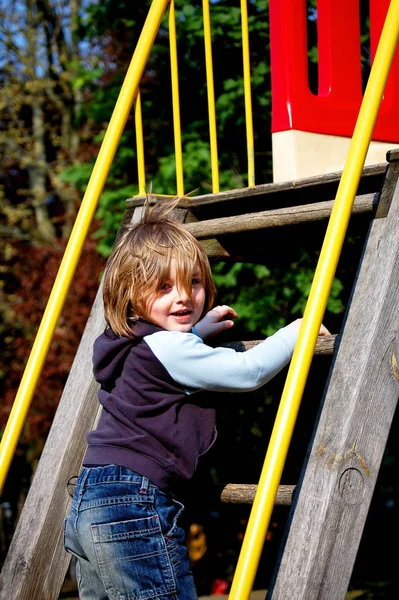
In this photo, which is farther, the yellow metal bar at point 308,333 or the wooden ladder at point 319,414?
the wooden ladder at point 319,414

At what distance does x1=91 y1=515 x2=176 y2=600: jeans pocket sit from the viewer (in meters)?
1.95

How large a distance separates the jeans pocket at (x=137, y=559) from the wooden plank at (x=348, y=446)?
250 mm

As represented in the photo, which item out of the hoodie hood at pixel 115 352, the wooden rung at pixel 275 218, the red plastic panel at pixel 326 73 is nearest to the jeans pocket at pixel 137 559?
the hoodie hood at pixel 115 352

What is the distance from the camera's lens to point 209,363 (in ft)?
6.74

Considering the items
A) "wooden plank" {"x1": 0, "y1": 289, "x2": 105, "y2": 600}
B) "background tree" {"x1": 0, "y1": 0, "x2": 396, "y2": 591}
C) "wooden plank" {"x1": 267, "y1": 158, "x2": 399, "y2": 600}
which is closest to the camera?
"wooden plank" {"x1": 267, "y1": 158, "x2": 399, "y2": 600}

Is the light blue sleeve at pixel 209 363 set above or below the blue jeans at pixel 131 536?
above

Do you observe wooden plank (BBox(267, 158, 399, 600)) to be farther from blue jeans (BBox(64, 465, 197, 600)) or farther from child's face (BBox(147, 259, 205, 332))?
child's face (BBox(147, 259, 205, 332))


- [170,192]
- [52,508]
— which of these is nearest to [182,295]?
[52,508]

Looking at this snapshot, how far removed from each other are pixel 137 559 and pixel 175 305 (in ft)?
1.94

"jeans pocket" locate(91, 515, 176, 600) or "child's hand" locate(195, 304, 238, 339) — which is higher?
"child's hand" locate(195, 304, 238, 339)

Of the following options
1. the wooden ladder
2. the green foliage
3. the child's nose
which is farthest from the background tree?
the child's nose

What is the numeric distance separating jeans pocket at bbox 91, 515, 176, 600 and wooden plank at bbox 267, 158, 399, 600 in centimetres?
25

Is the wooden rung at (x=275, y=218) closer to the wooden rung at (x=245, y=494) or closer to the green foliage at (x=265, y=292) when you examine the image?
the wooden rung at (x=245, y=494)

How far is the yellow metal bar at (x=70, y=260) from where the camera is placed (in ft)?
7.77
